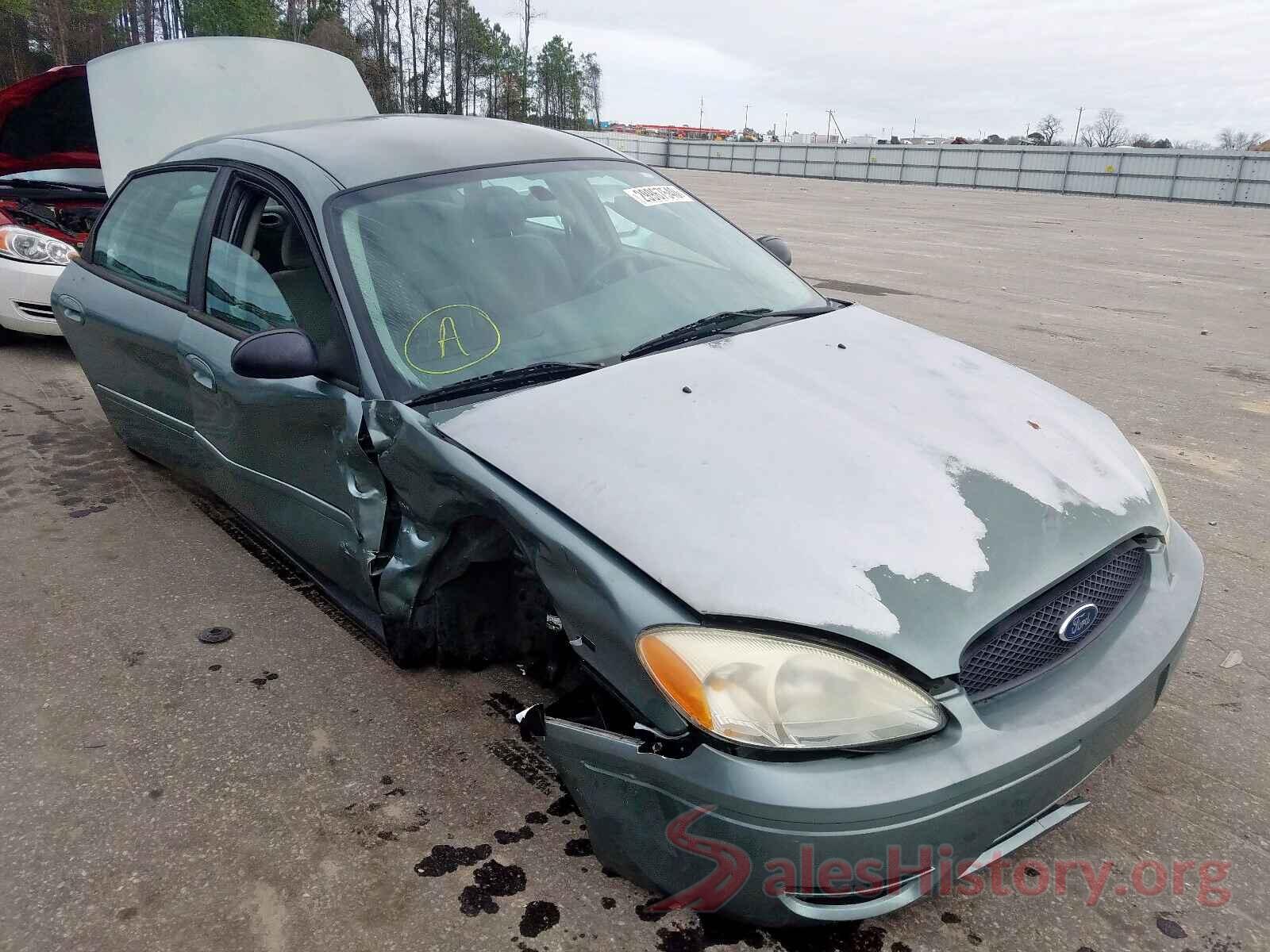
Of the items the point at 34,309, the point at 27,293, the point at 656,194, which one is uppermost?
the point at 656,194

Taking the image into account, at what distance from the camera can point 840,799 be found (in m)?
1.48

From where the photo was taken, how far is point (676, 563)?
167 cm

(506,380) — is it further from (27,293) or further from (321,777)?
(27,293)

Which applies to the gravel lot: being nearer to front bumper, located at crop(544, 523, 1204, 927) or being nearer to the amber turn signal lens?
front bumper, located at crop(544, 523, 1204, 927)

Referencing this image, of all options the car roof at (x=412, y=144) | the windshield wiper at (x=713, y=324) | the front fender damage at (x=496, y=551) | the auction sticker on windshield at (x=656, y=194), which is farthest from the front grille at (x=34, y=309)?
the windshield wiper at (x=713, y=324)

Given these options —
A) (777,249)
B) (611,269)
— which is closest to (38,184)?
(777,249)

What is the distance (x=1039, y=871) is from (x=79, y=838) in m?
2.11

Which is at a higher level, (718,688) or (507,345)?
(507,345)

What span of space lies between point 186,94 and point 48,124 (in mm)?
2193

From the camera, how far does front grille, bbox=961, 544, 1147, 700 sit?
1.68 metres

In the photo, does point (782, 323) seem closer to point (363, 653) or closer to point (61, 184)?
point (363, 653)

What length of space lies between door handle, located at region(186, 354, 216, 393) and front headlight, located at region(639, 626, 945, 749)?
2142mm

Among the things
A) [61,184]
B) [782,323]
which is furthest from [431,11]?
[782,323]

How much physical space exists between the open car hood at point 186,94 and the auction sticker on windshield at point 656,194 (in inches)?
124
